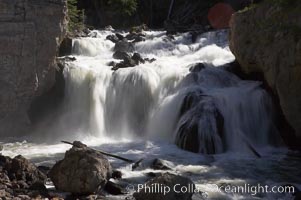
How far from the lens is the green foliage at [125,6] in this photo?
31.1 m

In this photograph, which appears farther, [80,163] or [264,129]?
[264,129]

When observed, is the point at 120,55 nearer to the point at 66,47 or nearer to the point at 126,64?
the point at 126,64

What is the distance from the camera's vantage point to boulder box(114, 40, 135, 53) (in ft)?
73.5

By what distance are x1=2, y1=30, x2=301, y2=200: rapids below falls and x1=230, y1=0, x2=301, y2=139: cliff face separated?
0.85 m

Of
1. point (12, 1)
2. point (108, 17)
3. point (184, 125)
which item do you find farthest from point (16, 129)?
point (108, 17)

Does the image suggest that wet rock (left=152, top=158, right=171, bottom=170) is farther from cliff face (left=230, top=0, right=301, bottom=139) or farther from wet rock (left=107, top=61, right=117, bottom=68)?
wet rock (left=107, top=61, right=117, bottom=68)

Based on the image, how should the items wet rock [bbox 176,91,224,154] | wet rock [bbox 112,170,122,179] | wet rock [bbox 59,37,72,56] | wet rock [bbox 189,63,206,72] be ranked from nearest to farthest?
wet rock [bbox 112,170,122,179] < wet rock [bbox 176,91,224,154] < wet rock [bbox 189,63,206,72] < wet rock [bbox 59,37,72,56]

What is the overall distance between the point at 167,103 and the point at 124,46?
692 centimetres

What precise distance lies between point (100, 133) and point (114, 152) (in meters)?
2.87

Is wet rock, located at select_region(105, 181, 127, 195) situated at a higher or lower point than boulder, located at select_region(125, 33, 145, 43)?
lower

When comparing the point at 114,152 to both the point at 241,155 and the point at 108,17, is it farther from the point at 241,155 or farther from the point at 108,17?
the point at 108,17

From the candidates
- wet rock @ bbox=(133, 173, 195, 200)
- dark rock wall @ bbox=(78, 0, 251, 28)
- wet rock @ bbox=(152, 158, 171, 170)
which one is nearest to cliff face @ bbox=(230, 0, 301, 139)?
wet rock @ bbox=(152, 158, 171, 170)

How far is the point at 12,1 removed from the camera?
16.3 m

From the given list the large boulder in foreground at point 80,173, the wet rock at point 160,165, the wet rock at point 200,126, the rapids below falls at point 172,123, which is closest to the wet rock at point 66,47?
the rapids below falls at point 172,123
